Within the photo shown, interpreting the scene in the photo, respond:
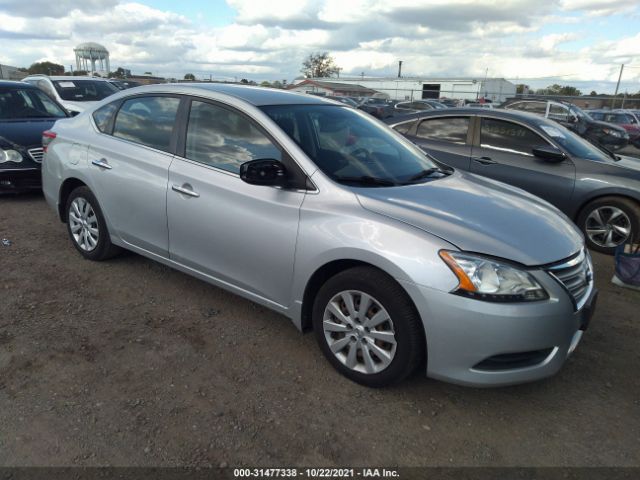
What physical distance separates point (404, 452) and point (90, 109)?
4.07 m

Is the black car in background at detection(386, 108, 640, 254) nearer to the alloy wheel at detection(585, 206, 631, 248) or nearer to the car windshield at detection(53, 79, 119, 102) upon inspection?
the alloy wheel at detection(585, 206, 631, 248)

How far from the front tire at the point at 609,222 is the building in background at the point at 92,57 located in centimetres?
5517

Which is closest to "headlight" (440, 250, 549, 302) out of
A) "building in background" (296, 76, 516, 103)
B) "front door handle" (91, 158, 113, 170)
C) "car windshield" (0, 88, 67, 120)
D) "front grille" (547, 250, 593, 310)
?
"front grille" (547, 250, 593, 310)

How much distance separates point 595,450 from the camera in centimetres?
253

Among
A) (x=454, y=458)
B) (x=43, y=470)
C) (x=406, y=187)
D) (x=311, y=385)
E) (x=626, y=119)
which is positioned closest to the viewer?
(x=43, y=470)

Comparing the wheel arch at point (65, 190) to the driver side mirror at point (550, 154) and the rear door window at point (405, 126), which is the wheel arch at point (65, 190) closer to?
the rear door window at point (405, 126)

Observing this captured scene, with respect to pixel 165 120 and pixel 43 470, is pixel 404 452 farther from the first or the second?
pixel 165 120

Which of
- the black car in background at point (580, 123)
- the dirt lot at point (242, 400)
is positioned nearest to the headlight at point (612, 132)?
the black car in background at point (580, 123)

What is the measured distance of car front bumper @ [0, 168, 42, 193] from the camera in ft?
20.9

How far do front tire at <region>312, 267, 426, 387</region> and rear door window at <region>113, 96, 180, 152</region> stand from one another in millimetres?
1844

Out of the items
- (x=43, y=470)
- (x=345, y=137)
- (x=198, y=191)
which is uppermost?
(x=345, y=137)

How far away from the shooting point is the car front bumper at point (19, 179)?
250 inches

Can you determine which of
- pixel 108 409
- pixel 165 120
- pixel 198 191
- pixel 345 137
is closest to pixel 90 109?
pixel 165 120

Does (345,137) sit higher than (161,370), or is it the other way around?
(345,137)
